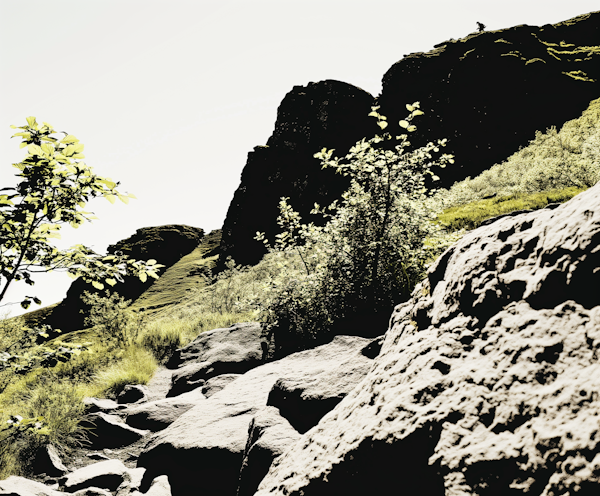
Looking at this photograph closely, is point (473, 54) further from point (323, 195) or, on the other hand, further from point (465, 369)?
point (465, 369)

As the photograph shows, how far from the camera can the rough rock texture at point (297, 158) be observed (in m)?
43.8

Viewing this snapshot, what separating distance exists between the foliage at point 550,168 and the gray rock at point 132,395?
22.9ft

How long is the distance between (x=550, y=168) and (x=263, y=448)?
1756 centimetres

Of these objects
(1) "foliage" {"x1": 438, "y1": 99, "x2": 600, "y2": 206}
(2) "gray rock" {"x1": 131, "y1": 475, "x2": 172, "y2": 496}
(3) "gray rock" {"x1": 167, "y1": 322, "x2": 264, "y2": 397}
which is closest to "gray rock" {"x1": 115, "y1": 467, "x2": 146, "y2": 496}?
(2) "gray rock" {"x1": 131, "y1": 475, "x2": 172, "y2": 496}

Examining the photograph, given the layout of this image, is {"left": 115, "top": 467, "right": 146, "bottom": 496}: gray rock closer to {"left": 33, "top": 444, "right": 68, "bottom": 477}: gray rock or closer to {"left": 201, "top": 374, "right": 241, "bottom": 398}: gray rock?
{"left": 33, "top": 444, "right": 68, "bottom": 477}: gray rock

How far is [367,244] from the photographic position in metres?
5.46

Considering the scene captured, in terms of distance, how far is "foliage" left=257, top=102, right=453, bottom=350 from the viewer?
17.0 feet

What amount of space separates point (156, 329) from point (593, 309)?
11.0m

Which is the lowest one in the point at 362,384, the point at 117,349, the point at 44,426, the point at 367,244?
the point at 117,349

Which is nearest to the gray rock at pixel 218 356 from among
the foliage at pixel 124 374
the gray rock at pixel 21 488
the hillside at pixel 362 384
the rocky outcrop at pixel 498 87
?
the hillside at pixel 362 384

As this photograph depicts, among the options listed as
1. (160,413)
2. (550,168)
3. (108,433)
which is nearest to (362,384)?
(160,413)

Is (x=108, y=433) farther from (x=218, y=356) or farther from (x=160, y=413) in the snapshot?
(x=218, y=356)

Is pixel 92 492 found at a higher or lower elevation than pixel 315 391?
lower

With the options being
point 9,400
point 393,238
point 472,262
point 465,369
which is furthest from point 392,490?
point 9,400
